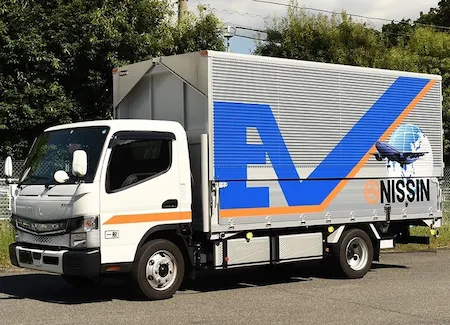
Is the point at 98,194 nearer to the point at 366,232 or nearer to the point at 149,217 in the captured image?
the point at 149,217

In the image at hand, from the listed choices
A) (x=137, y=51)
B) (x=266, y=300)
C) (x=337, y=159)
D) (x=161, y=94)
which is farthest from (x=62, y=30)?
(x=266, y=300)

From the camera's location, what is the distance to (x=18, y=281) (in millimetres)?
11812

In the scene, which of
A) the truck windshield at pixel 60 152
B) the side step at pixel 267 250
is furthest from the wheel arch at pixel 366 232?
the truck windshield at pixel 60 152

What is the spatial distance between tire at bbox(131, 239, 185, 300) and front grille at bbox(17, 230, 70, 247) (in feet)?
3.17

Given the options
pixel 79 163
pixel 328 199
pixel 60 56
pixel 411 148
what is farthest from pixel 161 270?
pixel 60 56

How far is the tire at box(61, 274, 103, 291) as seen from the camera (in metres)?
11.0

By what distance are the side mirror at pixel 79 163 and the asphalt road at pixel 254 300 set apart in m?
1.77

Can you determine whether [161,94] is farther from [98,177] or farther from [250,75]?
[98,177]

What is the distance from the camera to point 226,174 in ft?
33.8

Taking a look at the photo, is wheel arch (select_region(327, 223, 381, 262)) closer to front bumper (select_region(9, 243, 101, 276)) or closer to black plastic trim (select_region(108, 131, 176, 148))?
black plastic trim (select_region(108, 131, 176, 148))

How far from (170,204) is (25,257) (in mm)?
2108

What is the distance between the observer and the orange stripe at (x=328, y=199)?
1047 cm

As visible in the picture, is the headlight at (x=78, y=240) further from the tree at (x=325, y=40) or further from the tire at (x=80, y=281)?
the tree at (x=325, y=40)

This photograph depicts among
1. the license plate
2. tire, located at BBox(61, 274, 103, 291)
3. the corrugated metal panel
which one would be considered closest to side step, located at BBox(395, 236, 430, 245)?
the corrugated metal panel
